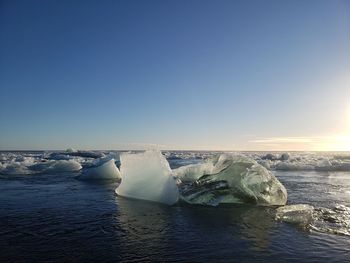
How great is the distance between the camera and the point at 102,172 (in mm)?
20016

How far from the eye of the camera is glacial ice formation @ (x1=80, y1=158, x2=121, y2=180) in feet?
63.6

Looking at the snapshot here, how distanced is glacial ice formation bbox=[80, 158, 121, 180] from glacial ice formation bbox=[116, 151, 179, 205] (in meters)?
6.53

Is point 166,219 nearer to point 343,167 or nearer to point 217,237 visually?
point 217,237

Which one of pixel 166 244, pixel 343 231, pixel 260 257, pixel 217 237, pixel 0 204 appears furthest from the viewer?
pixel 0 204

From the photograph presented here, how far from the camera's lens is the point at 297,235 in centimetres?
755

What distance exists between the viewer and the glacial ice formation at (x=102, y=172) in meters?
19.4

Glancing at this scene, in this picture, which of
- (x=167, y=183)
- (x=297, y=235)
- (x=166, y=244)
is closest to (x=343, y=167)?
(x=167, y=183)

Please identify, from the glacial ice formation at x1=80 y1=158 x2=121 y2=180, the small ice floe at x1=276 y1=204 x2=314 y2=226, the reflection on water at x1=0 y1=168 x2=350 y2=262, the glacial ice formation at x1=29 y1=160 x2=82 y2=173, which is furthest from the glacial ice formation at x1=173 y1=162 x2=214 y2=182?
the glacial ice formation at x1=29 y1=160 x2=82 y2=173

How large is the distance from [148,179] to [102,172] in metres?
8.14

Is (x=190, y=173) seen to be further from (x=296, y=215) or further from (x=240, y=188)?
(x=296, y=215)

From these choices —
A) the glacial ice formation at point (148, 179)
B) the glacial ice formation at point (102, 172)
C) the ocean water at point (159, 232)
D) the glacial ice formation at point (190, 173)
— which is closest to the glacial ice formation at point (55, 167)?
the glacial ice formation at point (102, 172)

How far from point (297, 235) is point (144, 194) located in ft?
20.0

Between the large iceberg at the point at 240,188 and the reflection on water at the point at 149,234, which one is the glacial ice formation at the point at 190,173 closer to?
the large iceberg at the point at 240,188

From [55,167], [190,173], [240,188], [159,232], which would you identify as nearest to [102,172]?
[190,173]
